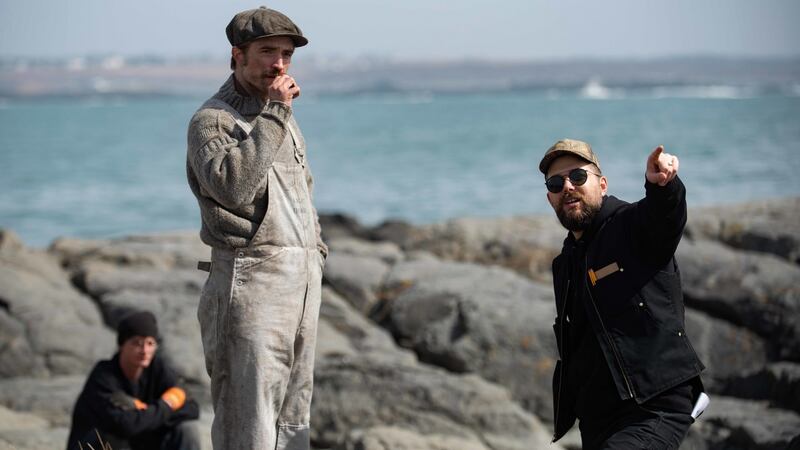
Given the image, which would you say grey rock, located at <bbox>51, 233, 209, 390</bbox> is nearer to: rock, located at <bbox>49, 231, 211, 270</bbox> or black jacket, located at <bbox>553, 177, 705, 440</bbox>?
rock, located at <bbox>49, 231, 211, 270</bbox>

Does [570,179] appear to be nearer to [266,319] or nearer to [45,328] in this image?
[266,319]

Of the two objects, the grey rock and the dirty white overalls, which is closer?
the dirty white overalls

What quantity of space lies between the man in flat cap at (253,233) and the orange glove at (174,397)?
2077 millimetres

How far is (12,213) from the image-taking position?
30.2 meters

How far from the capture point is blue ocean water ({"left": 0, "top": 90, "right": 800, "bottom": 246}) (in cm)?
2891

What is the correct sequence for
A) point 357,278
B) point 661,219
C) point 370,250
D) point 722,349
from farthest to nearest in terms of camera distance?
point 370,250 → point 357,278 → point 722,349 → point 661,219

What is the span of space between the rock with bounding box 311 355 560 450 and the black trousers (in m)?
3.08

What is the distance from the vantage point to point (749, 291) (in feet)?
33.3

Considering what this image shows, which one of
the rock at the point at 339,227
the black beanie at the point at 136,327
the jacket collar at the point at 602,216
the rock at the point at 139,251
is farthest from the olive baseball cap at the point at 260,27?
the rock at the point at 339,227

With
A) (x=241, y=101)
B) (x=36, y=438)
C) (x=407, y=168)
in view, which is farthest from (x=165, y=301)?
(x=407, y=168)

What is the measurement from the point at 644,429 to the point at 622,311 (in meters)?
0.46

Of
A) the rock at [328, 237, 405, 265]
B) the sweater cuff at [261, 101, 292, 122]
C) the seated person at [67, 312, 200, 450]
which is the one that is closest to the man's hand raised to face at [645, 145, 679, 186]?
the sweater cuff at [261, 101, 292, 122]

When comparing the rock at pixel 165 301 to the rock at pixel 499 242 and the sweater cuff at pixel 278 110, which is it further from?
the sweater cuff at pixel 278 110

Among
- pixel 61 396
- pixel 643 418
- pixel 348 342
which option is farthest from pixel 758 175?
pixel 643 418
